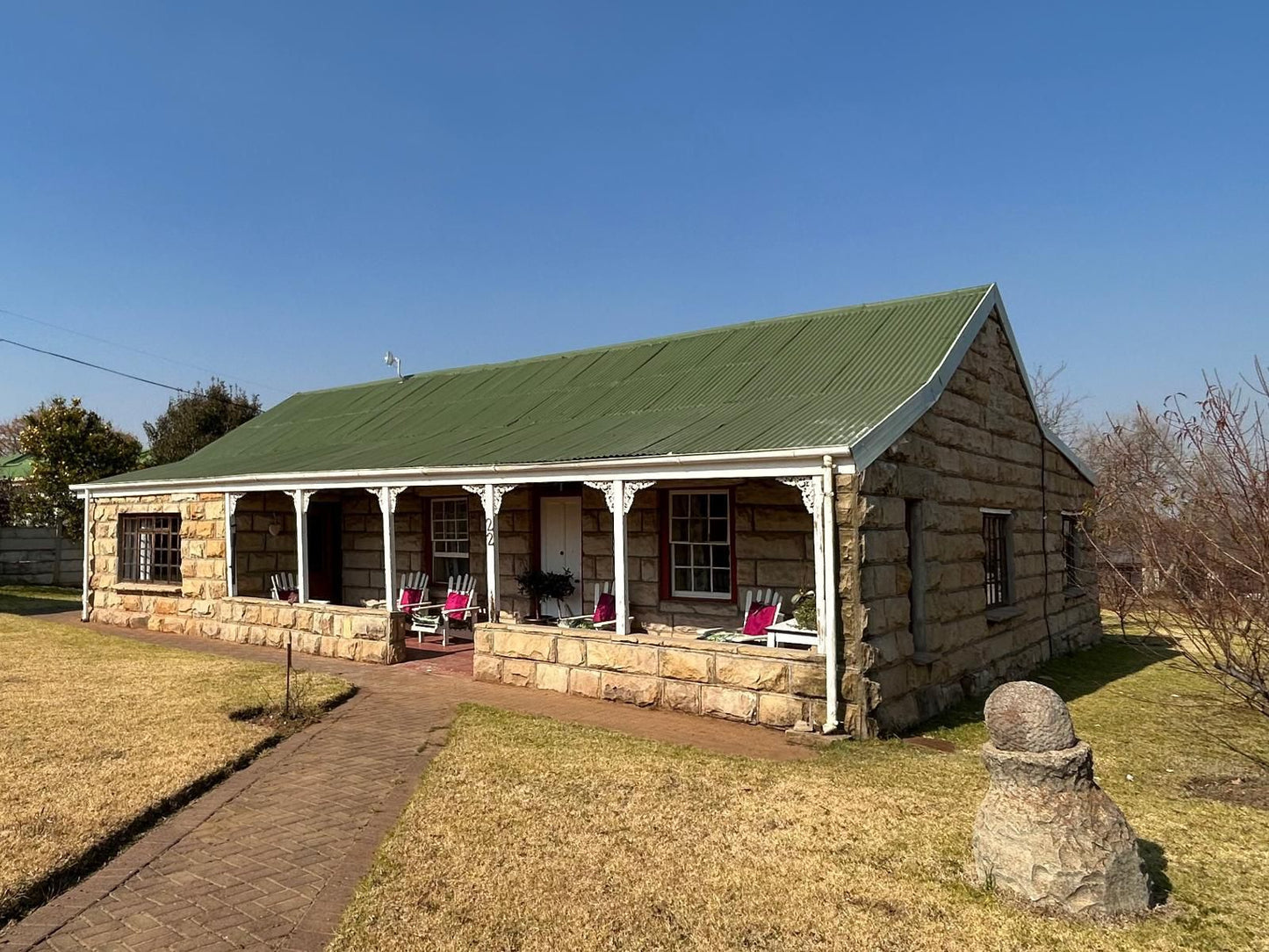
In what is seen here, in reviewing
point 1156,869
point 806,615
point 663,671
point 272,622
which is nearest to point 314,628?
point 272,622

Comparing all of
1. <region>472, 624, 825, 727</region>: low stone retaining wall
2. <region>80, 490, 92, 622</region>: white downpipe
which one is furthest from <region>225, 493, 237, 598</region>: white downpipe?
<region>472, 624, 825, 727</region>: low stone retaining wall

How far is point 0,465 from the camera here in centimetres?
3309

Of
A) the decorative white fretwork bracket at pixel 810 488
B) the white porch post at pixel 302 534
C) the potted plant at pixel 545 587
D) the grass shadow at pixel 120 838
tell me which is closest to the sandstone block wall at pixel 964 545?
the decorative white fretwork bracket at pixel 810 488

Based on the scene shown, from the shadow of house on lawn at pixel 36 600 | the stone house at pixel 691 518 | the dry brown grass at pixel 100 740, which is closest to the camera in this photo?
the dry brown grass at pixel 100 740

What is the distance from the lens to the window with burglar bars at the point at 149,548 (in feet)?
52.8

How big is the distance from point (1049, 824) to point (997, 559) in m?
8.23

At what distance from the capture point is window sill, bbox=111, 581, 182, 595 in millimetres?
15649

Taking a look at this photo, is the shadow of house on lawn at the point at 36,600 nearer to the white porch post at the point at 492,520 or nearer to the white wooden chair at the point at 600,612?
the white porch post at the point at 492,520

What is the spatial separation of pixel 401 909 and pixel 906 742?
518cm

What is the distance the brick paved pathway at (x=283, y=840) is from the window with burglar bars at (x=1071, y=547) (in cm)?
885

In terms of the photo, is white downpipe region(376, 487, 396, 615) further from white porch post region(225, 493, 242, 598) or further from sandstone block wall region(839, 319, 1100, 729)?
sandstone block wall region(839, 319, 1100, 729)

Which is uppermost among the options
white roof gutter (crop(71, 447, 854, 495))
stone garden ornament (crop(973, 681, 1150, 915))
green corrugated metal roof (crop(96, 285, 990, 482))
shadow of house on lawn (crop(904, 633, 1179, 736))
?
green corrugated metal roof (crop(96, 285, 990, 482))

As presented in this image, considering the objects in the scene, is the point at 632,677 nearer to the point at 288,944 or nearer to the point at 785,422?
the point at 785,422

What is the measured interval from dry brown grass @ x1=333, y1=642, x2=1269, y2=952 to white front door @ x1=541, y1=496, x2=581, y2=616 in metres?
5.17
